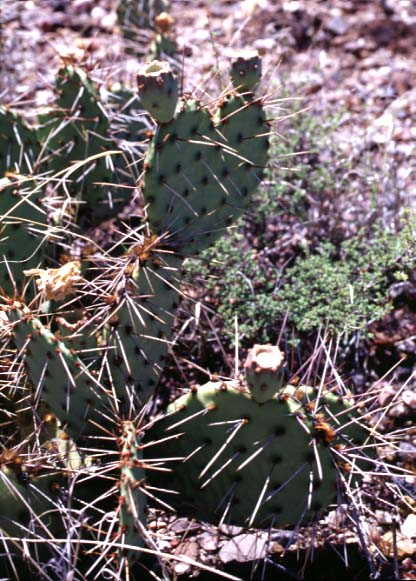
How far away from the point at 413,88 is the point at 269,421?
296 cm

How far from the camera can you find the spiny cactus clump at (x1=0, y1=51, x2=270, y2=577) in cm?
203

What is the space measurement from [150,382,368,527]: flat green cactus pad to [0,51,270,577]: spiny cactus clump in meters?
0.16

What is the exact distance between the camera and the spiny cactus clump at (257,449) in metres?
1.99

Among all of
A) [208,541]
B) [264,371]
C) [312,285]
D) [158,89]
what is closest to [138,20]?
[312,285]

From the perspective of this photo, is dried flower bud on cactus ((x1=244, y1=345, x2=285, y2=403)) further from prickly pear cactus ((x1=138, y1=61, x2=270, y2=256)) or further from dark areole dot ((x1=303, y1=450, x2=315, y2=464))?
prickly pear cactus ((x1=138, y1=61, x2=270, y2=256))

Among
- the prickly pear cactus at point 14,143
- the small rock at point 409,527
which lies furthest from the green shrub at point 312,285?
the prickly pear cactus at point 14,143

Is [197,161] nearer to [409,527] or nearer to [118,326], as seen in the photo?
[118,326]

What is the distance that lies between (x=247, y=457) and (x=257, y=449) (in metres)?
0.04

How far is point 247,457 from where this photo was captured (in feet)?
6.70

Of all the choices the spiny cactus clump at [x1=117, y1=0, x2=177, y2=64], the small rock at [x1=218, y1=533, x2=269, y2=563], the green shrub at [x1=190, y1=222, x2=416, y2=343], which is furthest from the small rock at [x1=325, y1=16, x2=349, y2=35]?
the small rock at [x1=218, y1=533, x2=269, y2=563]

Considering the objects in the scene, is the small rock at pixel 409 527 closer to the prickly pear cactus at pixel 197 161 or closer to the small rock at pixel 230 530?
Result: the small rock at pixel 230 530

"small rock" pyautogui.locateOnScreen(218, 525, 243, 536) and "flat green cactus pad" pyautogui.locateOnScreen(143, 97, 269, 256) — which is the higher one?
"flat green cactus pad" pyautogui.locateOnScreen(143, 97, 269, 256)

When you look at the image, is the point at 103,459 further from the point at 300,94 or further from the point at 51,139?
the point at 300,94

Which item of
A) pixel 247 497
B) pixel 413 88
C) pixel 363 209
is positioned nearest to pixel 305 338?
pixel 363 209
